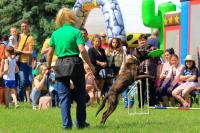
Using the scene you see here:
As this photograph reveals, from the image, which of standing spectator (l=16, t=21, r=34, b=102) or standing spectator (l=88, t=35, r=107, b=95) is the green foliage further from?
standing spectator (l=88, t=35, r=107, b=95)

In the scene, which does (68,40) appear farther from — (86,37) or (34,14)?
(34,14)

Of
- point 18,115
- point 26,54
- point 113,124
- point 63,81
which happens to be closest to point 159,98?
point 26,54

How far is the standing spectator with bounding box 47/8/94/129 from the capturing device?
31.2 ft

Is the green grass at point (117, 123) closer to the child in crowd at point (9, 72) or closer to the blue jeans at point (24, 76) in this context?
the child in crowd at point (9, 72)

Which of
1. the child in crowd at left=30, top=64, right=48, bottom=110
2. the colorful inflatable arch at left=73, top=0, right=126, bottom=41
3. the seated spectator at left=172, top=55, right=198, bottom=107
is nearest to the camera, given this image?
the seated spectator at left=172, top=55, right=198, bottom=107

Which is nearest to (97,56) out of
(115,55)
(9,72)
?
(115,55)

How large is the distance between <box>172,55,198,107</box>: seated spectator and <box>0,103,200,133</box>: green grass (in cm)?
233

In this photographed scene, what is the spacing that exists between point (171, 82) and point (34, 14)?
2871 centimetres

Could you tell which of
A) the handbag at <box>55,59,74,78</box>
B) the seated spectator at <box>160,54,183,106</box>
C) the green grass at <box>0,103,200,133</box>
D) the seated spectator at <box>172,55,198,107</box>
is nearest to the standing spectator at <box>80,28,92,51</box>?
the seated spectator at <box>160,54,183,106</box>

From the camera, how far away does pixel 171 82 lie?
16.3 meters

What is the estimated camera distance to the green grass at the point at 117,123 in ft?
31.0

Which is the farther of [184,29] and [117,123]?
[184,29]

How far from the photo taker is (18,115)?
12812 millimetres

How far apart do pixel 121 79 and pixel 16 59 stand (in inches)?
255
